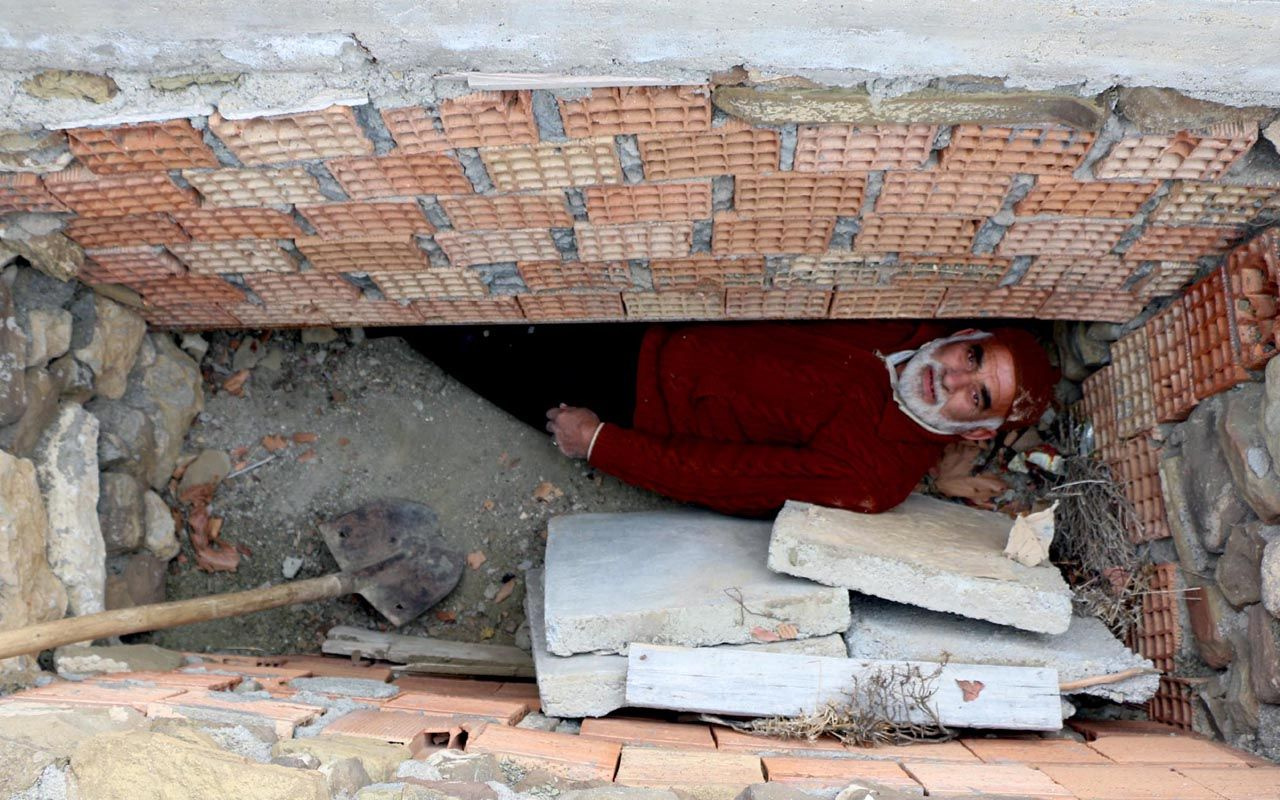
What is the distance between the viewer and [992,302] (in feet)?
11.5

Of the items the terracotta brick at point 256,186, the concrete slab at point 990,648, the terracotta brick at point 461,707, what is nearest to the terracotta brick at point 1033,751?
the concrete slab at point 990,648

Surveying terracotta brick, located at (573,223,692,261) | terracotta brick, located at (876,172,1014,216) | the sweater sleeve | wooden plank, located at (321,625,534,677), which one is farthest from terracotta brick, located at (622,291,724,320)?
wooden plank, located at (321,625,534,677)

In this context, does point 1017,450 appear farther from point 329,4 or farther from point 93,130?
point 93,130

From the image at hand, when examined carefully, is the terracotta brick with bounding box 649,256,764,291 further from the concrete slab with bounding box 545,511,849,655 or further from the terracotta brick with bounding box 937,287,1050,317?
the concrete slab with bounding box 545,511,849,655

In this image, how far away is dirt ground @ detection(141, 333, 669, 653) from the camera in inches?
169

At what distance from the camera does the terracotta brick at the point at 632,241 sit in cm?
306

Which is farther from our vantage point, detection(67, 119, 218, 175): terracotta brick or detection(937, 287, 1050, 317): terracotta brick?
detection(937, 287, 1050, 317): terracotta brick

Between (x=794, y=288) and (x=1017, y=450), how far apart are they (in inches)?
64.7

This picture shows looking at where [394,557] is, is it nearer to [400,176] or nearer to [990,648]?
[400,176]

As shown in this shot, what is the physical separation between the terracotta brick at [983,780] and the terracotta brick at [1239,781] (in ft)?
1.30

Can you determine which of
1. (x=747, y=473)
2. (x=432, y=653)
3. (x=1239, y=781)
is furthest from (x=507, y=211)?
(x=1239, y=781)

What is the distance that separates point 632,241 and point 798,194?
56 cm

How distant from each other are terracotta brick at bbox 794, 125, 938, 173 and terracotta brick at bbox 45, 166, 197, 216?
1.79 metres

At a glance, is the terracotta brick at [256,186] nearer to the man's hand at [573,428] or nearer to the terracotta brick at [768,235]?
the terracotta brick at [768,235]
